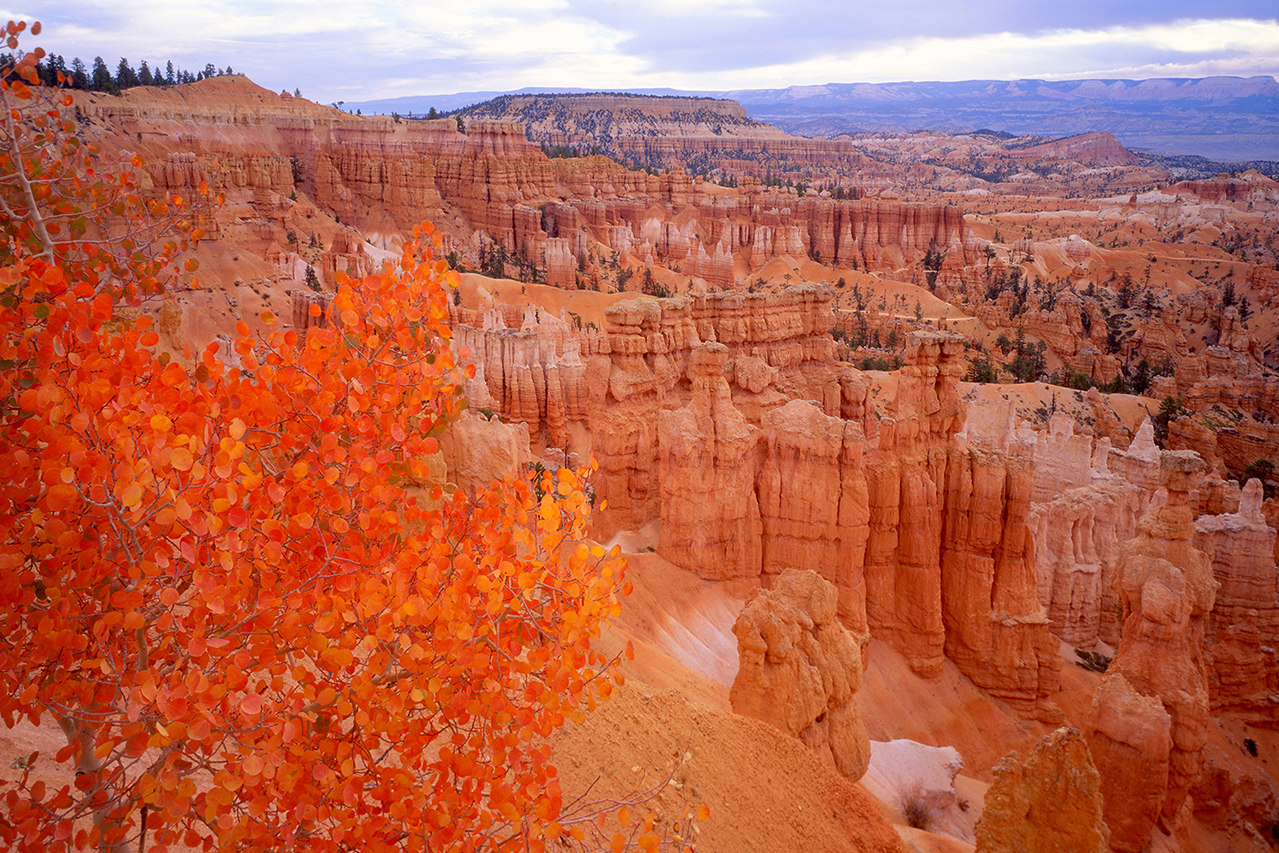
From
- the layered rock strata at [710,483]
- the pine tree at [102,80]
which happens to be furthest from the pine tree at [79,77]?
the layered rock strata at [710,483]

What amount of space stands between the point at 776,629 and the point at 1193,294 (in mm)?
81547

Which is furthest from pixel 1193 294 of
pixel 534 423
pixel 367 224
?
pixel 367 224

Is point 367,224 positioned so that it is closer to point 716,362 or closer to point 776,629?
point 716,362

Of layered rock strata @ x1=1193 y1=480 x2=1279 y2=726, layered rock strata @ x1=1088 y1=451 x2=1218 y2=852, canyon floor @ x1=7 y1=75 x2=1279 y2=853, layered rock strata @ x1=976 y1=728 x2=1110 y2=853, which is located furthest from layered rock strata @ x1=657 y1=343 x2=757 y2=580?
layered rock strata @ x1=1193 y1=480 x2=1279 y2=726

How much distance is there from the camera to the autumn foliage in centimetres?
377

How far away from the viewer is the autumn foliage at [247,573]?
3.77 metres

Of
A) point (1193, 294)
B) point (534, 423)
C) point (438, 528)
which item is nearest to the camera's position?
point (438, 528)

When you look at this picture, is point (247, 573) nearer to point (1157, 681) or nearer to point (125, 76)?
point (1157, 681)

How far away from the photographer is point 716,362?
2162cm

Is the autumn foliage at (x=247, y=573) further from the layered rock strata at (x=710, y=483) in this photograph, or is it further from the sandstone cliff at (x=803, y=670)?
the layered rock strata at (x=710, y=483)

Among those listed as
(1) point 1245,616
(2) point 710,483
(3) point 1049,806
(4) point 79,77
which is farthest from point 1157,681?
(4) point 79,77

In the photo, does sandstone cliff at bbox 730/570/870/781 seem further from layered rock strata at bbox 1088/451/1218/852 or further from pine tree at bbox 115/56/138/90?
pine tree at bbox 115/56/138/90

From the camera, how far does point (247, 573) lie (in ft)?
14.1

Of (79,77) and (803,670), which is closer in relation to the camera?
(803,670)
